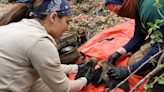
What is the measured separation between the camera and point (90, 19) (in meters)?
4.23

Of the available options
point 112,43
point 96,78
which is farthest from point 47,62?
point 112,43

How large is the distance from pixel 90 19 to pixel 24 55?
3343 mm

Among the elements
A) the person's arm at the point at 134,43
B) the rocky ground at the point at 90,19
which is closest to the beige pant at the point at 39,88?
the person's arm at the point at 134,43

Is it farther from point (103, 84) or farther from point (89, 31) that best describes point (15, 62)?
point (89, 31)

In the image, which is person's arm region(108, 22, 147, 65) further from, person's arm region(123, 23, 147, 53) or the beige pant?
the beige pant

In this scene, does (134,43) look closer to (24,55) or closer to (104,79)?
(104,79)

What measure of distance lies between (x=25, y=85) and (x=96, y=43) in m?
2.07

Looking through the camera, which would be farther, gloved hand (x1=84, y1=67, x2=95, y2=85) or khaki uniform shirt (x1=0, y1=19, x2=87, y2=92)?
gloved hand (x1=84, y1=67, x2=95, y2=85)

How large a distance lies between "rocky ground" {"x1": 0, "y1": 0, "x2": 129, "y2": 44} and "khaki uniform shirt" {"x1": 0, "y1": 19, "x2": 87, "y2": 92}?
2.58m

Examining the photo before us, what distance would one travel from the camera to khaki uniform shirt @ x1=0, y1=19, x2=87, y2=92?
106cm

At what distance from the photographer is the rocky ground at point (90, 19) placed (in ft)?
12.8

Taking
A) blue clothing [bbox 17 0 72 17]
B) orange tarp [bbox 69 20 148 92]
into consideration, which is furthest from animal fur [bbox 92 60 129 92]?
blue clothing [bbox 17 0 72 17]

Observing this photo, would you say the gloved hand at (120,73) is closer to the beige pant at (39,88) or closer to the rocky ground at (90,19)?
the beige pant at (39,88)

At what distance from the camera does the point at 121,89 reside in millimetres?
1893
